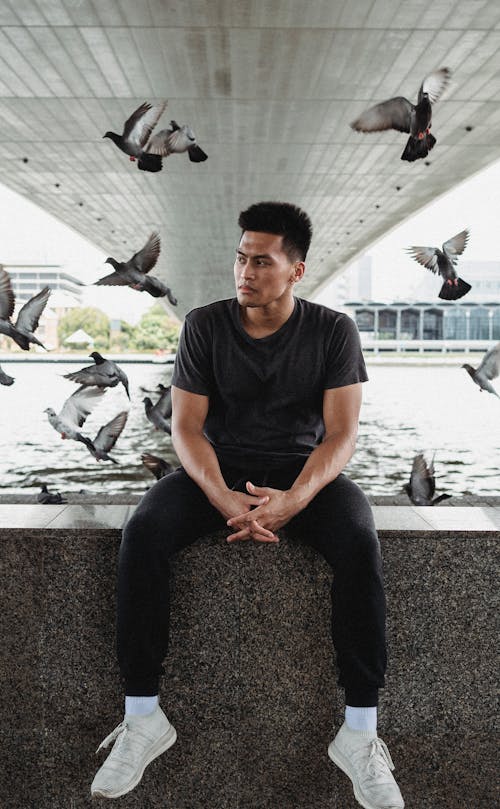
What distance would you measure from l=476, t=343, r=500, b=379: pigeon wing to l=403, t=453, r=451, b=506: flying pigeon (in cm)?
199

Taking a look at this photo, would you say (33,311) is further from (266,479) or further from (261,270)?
(266,479)

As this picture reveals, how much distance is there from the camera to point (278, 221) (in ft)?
8.91

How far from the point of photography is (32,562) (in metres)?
2.48

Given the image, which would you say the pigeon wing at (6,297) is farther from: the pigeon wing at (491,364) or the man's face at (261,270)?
the pigeon wing at (491,364)

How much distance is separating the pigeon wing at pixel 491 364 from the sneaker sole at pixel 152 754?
4.35 m

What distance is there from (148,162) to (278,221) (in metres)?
2.96

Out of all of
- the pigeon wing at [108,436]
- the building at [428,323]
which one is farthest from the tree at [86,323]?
the pigeon wing at [108,436]

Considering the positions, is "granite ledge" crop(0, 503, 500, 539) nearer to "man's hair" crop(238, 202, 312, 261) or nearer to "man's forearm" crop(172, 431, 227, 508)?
"man's forearm" crop(172, 431, 227, 508)

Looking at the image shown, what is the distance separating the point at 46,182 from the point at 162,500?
3023 cm

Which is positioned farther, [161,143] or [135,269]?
[161,143]

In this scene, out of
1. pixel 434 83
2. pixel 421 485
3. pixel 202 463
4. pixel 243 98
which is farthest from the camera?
pixel 243 98

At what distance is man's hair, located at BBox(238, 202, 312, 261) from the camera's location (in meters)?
2.71

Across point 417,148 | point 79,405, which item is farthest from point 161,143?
point 79,405

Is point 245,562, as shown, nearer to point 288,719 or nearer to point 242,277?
point 288,719
